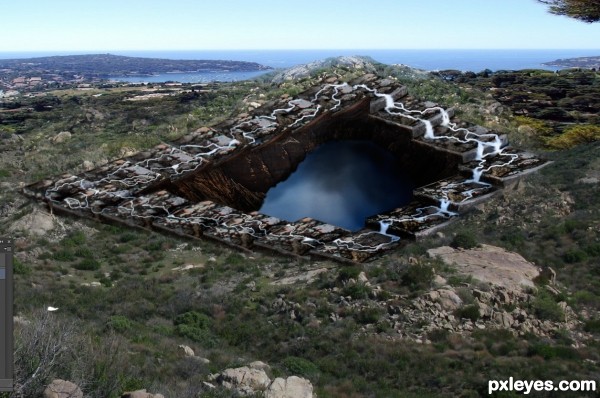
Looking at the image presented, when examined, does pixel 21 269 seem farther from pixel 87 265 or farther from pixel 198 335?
pixel 198 335

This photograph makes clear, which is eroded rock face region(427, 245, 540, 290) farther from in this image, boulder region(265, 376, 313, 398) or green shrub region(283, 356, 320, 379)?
boulder region(265, 376, 313, 398)

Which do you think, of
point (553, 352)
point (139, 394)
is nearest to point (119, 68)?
point (553, 352)

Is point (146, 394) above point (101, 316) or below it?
above

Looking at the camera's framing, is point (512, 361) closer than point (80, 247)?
Yes

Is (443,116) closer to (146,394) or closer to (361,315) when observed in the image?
(361,315)

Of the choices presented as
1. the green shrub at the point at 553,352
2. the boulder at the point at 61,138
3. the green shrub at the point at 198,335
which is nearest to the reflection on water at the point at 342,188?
the green shrub at the point at 198,335

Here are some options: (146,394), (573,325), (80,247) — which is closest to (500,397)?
(573,325)

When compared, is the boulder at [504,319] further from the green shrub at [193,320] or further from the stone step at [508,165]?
the green shrub at [193,320]
